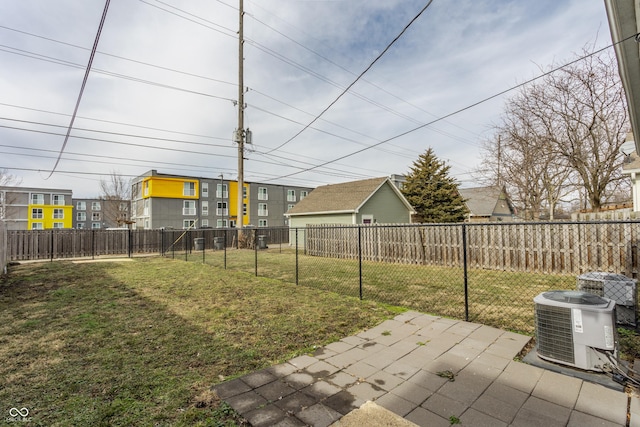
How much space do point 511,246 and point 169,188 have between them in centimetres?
3633

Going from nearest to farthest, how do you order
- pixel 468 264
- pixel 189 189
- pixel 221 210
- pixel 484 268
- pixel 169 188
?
pixel 484 268, pixel 468 264, pixel 169 188, pixel 189 189, pixel 221 210

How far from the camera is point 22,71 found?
9.84 metres

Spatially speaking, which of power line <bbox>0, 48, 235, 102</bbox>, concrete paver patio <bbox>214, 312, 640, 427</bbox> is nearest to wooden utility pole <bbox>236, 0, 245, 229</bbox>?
power line <bbox>0, 48, 235, 102</bbox>

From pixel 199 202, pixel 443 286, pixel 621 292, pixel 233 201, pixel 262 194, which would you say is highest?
pixel 262 194

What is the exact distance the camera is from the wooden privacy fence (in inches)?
286

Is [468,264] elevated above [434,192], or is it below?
below

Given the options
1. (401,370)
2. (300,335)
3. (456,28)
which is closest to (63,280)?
(300,335)

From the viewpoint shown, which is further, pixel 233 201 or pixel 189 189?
pixel 233 201

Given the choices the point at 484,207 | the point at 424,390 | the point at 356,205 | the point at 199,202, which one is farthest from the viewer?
the point at 199,202

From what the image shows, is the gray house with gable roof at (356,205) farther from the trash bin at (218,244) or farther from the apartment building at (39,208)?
the apartment building at (39,208)

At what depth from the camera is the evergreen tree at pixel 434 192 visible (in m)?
20.0

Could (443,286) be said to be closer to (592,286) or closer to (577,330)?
(592,286)

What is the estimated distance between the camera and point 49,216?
155 feet

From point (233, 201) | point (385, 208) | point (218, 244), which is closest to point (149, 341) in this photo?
point (385, 208)
